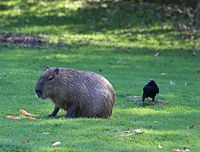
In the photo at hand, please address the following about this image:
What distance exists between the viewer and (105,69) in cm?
1958

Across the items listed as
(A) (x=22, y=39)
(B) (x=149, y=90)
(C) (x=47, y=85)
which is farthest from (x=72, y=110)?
(A) (x=22, y=39)

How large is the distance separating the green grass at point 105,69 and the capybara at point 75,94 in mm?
295

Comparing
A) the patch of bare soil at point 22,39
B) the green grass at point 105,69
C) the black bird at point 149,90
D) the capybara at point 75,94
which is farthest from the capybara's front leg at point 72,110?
the patch of bare soil at point 22,39

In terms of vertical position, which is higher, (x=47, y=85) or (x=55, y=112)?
(x=47, y=85)

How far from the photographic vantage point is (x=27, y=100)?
43.0 feet

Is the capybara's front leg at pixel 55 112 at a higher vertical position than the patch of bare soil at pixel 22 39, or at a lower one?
lower

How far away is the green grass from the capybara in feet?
0.97

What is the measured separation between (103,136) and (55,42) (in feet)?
53.1

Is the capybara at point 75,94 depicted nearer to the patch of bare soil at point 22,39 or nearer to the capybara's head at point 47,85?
the capybara's head at point 47,85

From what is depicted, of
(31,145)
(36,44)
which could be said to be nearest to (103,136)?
(31,145)

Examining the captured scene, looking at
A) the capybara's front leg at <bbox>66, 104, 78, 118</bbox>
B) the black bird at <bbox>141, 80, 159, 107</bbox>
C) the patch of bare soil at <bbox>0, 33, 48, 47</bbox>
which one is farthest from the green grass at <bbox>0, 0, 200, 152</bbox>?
the patch of bare soil at <bbox>0, 33, 48, 47</bbox>

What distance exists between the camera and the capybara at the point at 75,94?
11133mm

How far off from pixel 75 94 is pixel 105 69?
27.8 ft

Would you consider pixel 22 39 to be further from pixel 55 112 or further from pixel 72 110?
pixel 72 110
